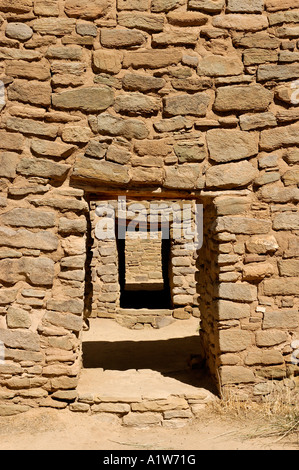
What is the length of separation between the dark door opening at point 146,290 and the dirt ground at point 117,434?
5556 millimetres

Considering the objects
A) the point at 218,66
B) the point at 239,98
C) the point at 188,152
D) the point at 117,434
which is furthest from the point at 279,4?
the point at 117,434

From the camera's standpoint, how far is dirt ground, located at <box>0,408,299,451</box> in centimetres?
297

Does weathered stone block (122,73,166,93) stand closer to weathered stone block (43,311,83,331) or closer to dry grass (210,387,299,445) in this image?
weathered stone block (43,311,83,331)

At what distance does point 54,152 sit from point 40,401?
212cm

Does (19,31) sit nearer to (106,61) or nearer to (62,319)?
(106,61)

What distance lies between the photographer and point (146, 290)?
1176 centimetres

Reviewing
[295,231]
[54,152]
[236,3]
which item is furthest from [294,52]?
[54,152]

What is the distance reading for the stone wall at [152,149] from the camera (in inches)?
140

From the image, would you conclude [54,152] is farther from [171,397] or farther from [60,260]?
→ [171,397]

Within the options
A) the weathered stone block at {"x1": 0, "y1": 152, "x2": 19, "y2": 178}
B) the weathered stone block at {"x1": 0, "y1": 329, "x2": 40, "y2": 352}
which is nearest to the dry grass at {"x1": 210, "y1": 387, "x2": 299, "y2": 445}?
the weathered stone block at {"x1": 0, "y1": 329, "x2": 40, "y2": 352}

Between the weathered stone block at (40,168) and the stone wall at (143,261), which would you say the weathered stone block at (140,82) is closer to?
the weathered stone block at (40,168)
